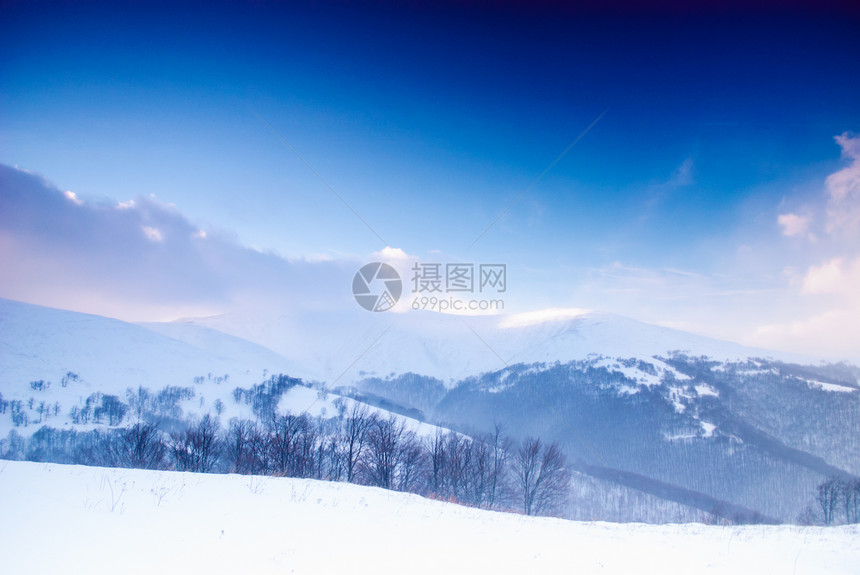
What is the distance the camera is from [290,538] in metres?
8.37

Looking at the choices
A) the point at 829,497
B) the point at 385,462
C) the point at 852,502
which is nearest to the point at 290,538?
the point at 385,462

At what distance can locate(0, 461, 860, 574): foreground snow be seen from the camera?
260 inches

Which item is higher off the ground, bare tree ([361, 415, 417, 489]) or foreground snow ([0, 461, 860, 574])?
foreground snow ([0, 461, 860, 574])

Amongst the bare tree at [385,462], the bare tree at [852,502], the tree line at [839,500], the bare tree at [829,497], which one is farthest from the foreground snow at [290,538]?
the bare tree at [852,502]

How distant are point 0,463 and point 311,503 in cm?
1030

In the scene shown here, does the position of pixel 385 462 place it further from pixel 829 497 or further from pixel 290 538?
pixel 829 497

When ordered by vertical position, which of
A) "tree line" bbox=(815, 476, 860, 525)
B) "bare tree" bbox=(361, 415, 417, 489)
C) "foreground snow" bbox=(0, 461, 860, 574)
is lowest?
"tree line" bbox=(815, 476, 860, 525)

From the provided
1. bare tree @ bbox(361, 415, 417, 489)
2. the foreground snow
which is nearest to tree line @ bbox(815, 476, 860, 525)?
bare tree @ bbox(361, 415, 417, 489)

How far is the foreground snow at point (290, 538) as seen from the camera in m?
6.60

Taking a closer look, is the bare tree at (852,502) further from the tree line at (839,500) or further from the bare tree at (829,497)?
the bare tree at (829,497)

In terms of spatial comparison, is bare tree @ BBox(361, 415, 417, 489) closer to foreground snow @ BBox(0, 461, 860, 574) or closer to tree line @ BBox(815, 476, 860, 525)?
foreground snow @ BBox(0, 461, 860, 574)

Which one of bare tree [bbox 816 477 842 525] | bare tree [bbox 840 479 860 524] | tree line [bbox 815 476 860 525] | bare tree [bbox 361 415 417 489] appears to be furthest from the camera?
bare tree [bbox 816 477 842 525]

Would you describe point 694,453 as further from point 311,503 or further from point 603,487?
point 311,503

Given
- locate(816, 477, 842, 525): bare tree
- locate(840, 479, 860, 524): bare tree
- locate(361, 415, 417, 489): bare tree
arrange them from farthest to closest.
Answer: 1. locate(816, 477, 842, 525): bare tree
2. locate(840, 479, 860, 524): bare tree
3. locate(361, 415, 417, 489): bare tree
